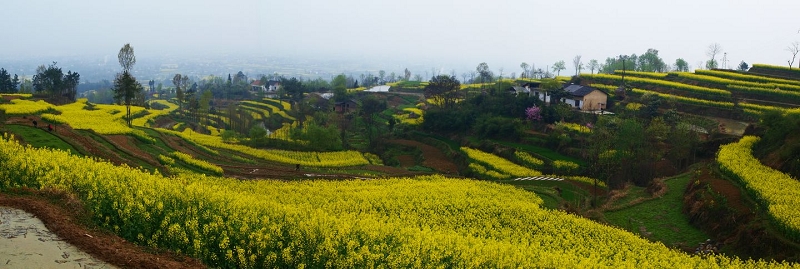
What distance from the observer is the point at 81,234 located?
1284 centimetres

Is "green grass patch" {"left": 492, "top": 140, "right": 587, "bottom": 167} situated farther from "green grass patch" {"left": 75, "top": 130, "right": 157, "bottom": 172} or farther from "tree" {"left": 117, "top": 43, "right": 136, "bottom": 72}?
"tree" {"left": 117, "top": 43, "right": 136, "bottom": 72}

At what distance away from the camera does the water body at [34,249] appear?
37.8 feet

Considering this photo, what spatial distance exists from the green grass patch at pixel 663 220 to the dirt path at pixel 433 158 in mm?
17584

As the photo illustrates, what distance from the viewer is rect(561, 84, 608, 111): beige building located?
184 ft

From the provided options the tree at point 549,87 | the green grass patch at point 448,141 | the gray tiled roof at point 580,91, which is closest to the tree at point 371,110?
the green grass patch at point 448,141

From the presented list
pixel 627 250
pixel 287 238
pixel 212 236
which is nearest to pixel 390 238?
pixel 287 238

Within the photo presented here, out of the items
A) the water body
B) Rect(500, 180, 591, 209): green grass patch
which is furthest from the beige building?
the water body

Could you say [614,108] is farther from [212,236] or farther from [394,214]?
[212,236]

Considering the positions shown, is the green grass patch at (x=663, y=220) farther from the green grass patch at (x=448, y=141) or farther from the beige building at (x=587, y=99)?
the beige building at (x=587, y=99)

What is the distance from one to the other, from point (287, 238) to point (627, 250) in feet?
41.2

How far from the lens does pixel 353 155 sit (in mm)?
49656

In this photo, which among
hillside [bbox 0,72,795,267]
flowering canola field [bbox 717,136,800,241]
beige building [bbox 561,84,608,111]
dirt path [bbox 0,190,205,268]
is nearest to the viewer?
dirt path [bbox 0,190,205,268]

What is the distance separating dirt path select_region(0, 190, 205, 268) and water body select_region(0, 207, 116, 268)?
169 mm

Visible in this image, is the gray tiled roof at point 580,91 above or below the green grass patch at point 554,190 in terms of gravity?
above
